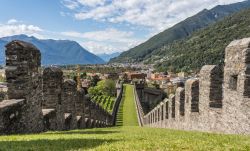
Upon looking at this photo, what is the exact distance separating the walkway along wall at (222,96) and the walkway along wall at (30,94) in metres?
5.52

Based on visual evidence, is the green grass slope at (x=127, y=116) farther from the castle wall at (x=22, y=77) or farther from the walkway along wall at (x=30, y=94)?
the castle wall at (x=22, y=77)

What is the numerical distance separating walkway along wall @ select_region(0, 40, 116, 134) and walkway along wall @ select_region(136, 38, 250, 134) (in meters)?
5.52

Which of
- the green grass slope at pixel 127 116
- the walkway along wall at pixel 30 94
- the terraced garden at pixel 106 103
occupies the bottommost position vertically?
the terraced garden at pixel 106 103

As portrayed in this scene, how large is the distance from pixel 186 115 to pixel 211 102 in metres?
3.20

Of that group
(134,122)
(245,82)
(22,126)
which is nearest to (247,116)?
(245,82)

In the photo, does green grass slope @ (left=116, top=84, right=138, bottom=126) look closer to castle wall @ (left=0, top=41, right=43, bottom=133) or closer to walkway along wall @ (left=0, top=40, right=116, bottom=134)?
walkway along wall @ (left=0, top=40, right=116, bottom=134)

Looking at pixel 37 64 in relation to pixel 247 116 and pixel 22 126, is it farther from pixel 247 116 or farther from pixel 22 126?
pixel 247 116

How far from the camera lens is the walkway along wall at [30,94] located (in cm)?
1171

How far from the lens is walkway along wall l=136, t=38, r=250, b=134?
1013 cm

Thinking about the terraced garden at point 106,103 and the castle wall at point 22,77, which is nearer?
the castle wall at point 22,77

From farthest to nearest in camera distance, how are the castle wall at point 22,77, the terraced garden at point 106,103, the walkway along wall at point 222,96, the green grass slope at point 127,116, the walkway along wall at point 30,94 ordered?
1. the terraced garden at point 106,103
2. the green grass slope at point 127,116
3. the castle wall at point 22,77
4. the walkway along wall at point 30,94
5. the walkway along wall at point 222,96

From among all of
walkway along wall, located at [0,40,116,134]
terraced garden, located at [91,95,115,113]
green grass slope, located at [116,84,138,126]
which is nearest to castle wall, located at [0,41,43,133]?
walkway along wall, located at [0,40,116,134]

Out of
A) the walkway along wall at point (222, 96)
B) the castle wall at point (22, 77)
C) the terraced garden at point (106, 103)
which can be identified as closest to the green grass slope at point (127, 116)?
the terraced garden at point (106, 103)

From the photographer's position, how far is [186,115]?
1552 centimetres
